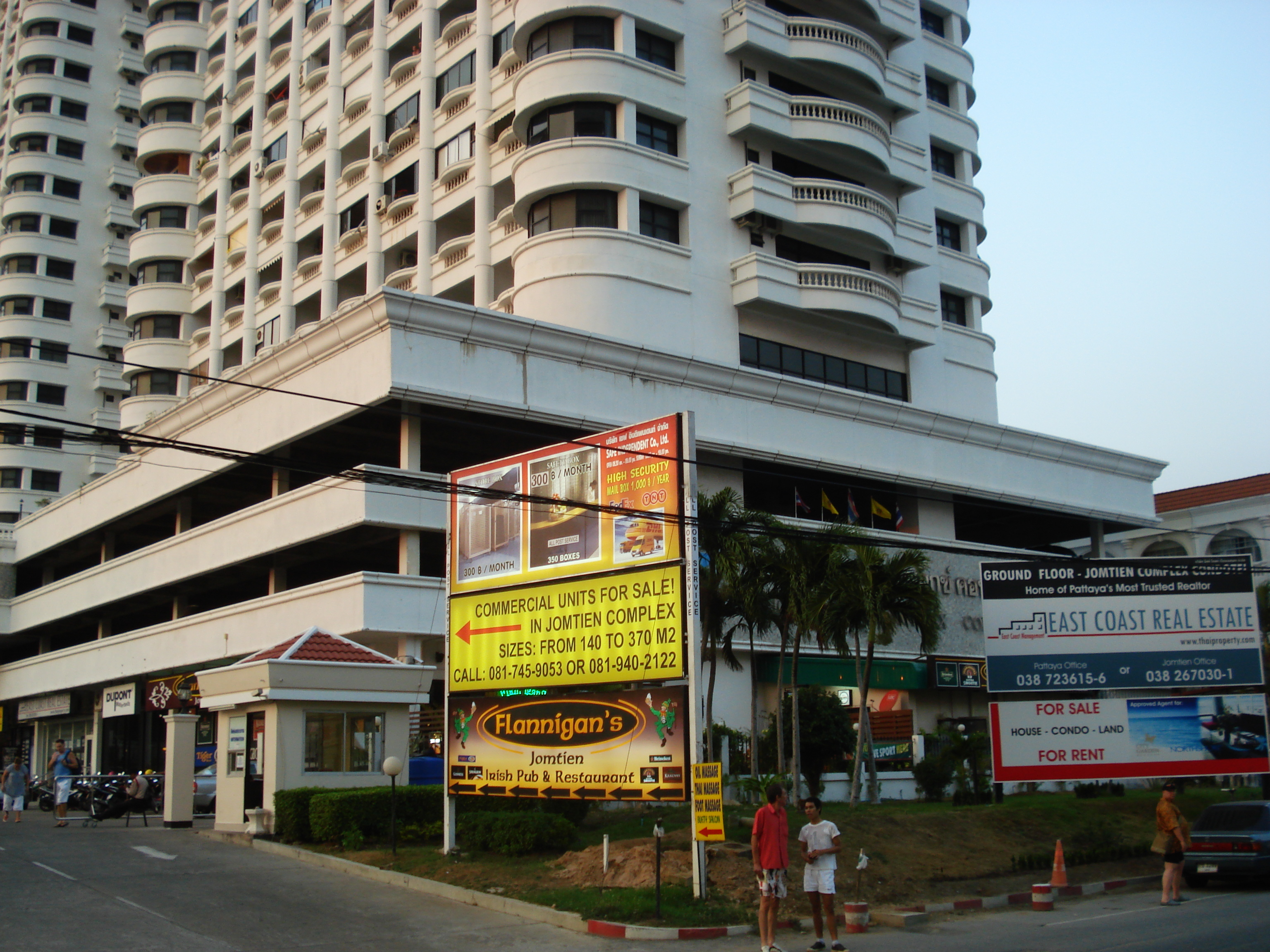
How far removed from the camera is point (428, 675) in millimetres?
27141

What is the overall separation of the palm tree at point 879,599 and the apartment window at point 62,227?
69.0m

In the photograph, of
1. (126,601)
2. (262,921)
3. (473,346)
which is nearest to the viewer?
(262,921)

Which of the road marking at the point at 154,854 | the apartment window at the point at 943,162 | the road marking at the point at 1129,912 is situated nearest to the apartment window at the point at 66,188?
the apartment window at the point at 943,162

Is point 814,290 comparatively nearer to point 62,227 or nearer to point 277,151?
point 277,151

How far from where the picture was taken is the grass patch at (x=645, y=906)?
16.9m

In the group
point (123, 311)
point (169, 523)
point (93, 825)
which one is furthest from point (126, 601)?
point (123, 311)

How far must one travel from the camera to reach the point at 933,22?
2311 inches

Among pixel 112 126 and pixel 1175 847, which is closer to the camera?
pixel 1175 847

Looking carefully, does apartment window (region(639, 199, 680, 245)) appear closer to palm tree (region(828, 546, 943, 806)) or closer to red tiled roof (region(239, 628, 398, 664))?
palm tree (region(828, 546, 943, 806))

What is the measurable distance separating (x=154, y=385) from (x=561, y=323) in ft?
135

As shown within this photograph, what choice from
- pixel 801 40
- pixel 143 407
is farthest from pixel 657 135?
pixel 143 407

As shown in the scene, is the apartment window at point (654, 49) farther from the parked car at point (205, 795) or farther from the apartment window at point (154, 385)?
the apartment window at point (154, 385)

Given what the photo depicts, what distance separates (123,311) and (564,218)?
48463 mm

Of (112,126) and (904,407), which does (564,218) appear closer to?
(904,407)
